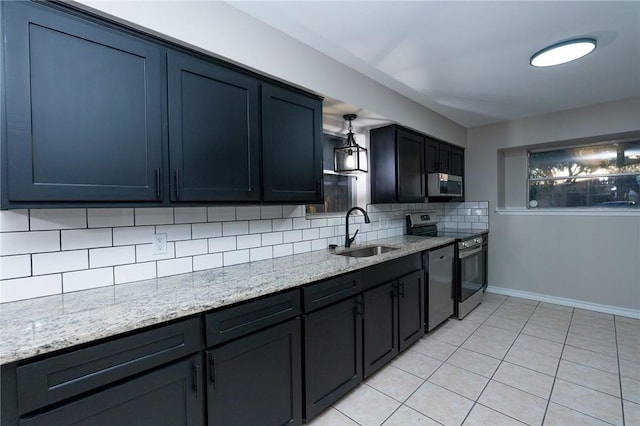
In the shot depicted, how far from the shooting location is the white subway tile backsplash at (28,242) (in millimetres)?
1242

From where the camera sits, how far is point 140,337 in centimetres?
106

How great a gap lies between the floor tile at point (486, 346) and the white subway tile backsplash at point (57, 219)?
10.1 feet

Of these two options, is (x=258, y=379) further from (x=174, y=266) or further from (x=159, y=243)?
(x=159, y=243)

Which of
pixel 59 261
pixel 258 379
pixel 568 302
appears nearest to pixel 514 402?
pixel 258 379

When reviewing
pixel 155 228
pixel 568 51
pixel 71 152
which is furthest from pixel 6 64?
pixel 568 51

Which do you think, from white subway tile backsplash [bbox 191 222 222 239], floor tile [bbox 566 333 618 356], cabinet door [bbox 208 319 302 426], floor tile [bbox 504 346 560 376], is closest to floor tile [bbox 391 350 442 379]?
floor tile [bbox 504 346 560 376]

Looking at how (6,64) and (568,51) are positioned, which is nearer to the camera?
(6,64)

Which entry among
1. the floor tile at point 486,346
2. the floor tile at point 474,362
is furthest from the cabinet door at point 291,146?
the floor tile at point 486,346

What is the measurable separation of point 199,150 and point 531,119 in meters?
4.25

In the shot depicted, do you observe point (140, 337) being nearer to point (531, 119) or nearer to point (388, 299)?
point (388, 299)

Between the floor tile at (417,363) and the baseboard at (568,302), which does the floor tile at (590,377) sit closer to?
the floor tile at (417,363)

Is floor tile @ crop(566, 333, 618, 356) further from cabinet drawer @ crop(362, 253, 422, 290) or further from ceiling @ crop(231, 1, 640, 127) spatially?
ceiling @ crop(231, 1, 640, 127)

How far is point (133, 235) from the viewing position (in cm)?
157

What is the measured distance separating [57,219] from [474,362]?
302 centimetres
